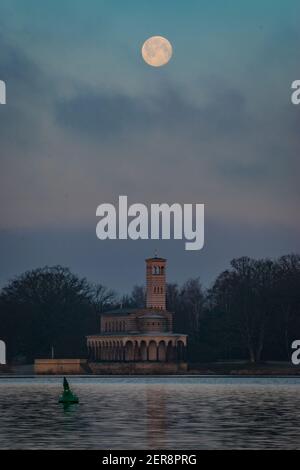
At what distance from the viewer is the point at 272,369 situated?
186m

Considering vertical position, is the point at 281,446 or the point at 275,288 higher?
the point at 275,288

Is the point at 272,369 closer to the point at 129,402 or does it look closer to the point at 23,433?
the point at 129,402

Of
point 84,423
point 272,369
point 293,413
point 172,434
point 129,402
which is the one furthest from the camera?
point 272,369

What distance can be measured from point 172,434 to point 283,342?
451 ft

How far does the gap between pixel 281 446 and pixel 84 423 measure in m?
15.1

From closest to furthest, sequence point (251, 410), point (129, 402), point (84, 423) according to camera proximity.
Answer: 1. point (84, 423)
2. point (251, 410)
3. point (129, 402)

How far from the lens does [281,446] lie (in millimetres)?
50000

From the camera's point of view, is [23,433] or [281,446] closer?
[281,446]

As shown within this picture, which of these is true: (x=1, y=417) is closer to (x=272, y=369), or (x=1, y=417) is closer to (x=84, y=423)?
(x=84, y=423)

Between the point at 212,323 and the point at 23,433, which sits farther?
the point at 212,323
